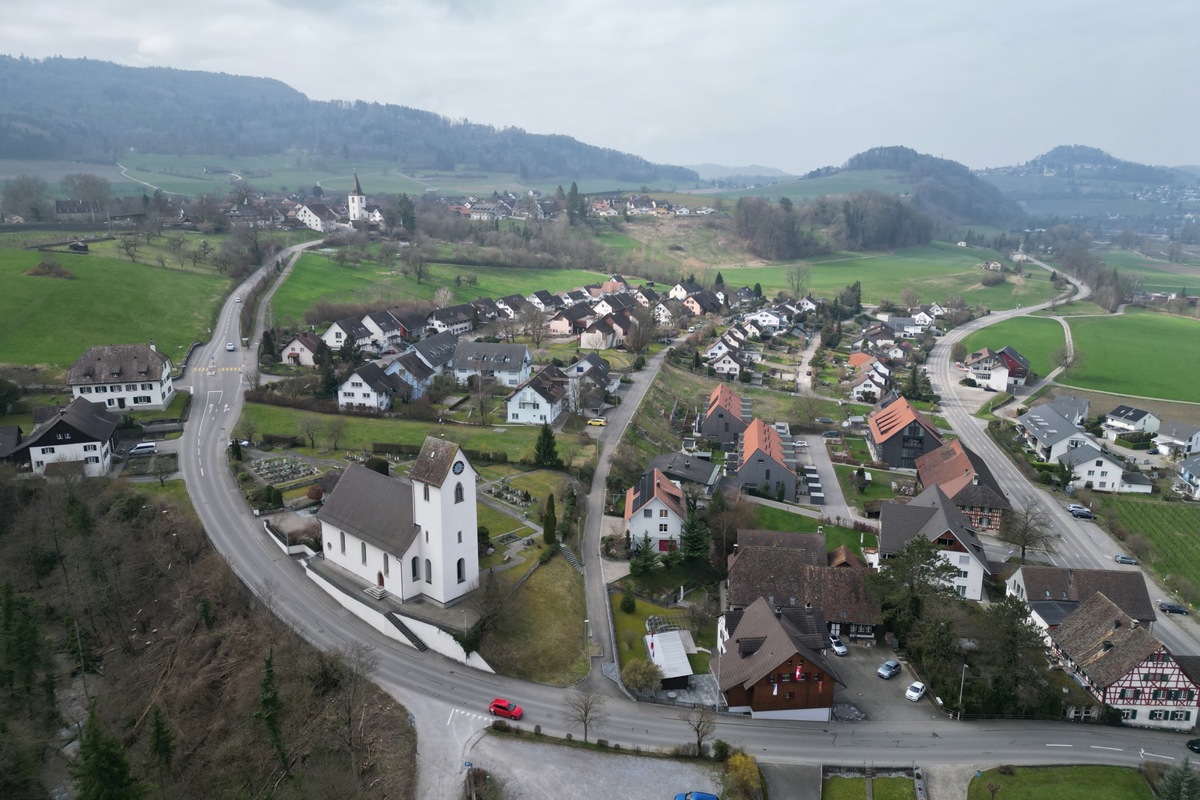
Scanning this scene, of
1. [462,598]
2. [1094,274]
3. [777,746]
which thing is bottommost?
[777,746]

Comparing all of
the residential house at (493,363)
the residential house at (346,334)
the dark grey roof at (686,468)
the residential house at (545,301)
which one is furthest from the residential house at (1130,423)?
the residential house at (346,334)

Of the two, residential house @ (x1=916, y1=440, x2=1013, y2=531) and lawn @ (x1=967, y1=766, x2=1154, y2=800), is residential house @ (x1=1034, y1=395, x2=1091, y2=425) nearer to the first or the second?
residential house @ (x1=916, y1=440, x2=1013, y2=531)

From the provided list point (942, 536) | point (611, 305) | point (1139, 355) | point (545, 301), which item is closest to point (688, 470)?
point (942, 536)

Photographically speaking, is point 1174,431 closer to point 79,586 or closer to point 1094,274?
point 79,586

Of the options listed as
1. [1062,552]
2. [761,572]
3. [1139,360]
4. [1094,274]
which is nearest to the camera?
[761,572]

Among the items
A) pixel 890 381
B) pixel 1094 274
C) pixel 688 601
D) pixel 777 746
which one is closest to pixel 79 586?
pixel 688 601

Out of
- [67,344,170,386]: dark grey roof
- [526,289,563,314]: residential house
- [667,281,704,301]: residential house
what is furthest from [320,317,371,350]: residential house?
[667,281,704,301]: residential house

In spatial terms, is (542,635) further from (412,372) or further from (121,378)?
(121,378)
